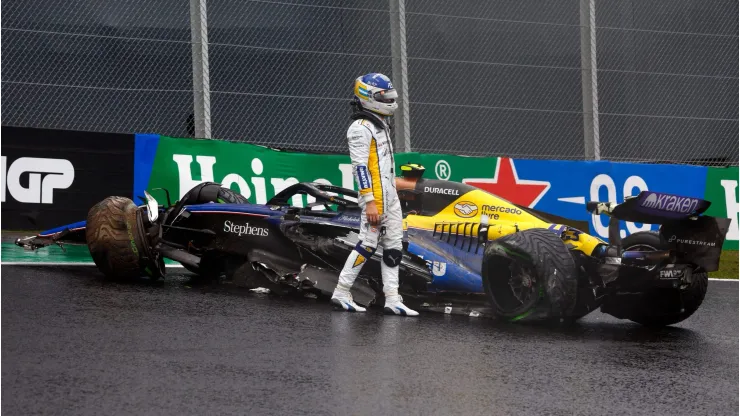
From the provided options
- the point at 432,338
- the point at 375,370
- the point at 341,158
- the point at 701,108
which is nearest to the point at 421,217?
the point at 432,338

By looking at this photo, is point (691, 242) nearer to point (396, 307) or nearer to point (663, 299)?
point (663, 299)

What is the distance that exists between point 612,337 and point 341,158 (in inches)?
257

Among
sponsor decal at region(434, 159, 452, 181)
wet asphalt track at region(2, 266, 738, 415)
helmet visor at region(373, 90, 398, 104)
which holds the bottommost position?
wet asphalt track at region(2, 266, 738, 415)

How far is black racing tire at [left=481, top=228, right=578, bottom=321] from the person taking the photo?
8.05 m

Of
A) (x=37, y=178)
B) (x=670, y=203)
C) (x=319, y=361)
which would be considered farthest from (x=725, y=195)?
(x=319, y=361)

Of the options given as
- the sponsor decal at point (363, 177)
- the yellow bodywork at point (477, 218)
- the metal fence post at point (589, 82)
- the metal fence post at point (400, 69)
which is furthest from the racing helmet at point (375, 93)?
the metal fence post at point (589, 82)

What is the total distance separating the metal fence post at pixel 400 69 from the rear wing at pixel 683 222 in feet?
21.2

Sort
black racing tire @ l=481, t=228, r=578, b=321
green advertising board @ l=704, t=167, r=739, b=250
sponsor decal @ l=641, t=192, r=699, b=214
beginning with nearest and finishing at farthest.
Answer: sponsor decal @ l=641, t=192, r=699, b=214 < black racing tire @ l=481, t=228, r=578, b=321 < green advertising board @ l=704, t=167, r=739, b=250

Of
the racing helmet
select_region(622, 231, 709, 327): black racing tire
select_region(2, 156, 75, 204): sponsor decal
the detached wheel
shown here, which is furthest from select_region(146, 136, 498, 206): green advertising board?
select_region(622, 231, 709, 327): black racing tire

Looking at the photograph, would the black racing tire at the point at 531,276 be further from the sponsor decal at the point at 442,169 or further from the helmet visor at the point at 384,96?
the sponsor decal at the point at 442,169

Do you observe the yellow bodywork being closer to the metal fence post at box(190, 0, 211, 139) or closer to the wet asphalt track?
the wet asphalt track

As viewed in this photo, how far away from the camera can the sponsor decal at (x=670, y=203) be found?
7910mm

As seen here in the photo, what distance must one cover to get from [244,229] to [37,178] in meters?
4.27

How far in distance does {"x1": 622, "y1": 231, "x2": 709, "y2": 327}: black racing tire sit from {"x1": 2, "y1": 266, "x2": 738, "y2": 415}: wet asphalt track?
0.13 m
